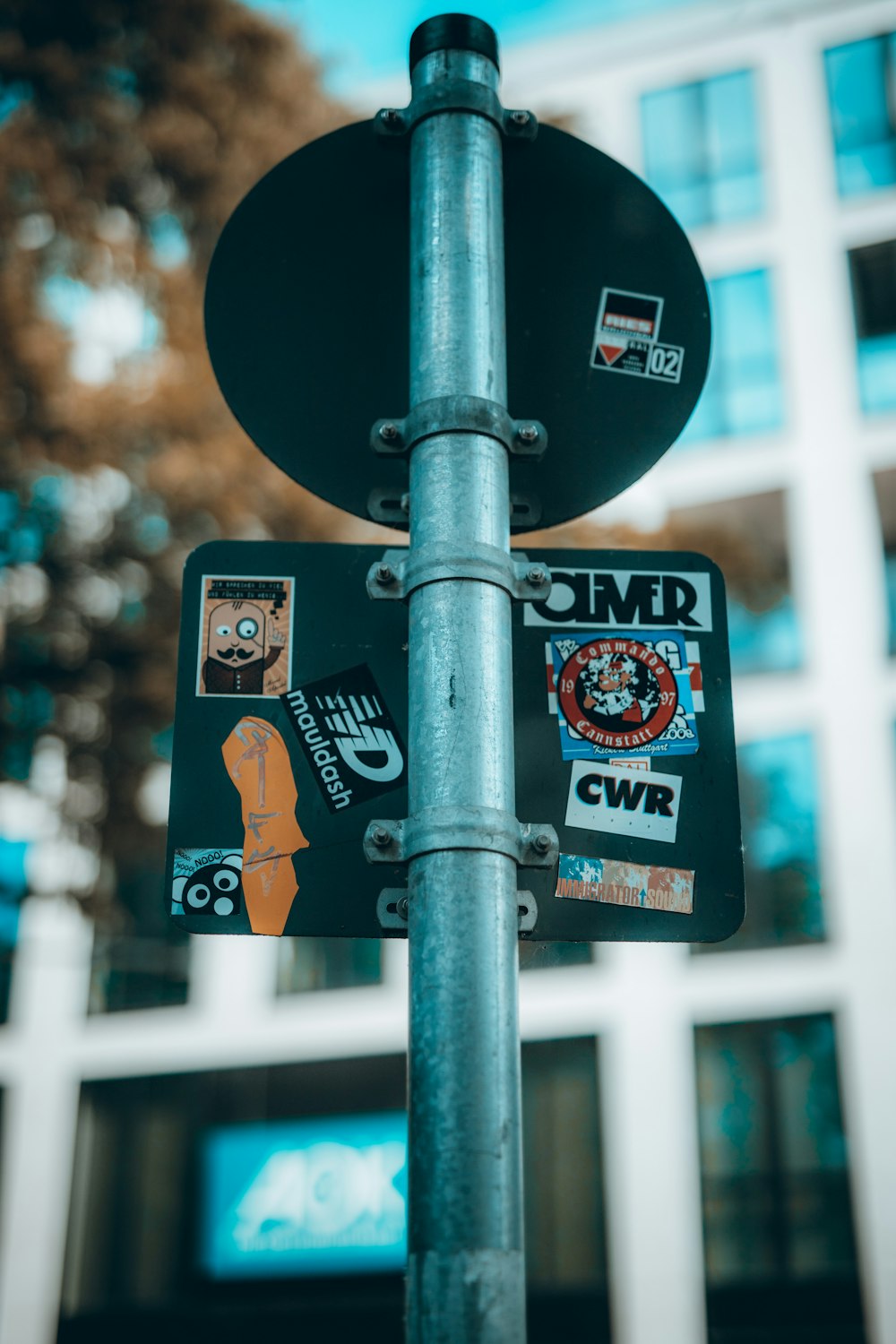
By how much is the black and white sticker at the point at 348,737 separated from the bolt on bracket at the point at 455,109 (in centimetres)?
83

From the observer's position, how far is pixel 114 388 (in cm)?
998

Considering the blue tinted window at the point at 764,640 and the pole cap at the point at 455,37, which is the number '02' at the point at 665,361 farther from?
the blue tinted window at the point at 764,640

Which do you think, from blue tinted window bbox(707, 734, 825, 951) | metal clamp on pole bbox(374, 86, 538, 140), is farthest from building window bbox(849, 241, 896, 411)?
metal clamp on pole bbox(374, 86, 538, 140)

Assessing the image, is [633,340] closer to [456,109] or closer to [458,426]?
[456,109]

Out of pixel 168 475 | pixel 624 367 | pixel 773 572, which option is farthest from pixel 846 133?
pixel 624 367

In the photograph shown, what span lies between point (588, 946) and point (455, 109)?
1663 cm

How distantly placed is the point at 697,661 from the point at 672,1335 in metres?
15.6

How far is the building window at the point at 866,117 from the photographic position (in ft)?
63.2

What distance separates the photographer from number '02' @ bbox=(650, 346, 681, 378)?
7.97 feet

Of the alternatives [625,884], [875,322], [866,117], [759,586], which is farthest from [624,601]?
[866,117]

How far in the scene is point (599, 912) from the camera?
2.08m

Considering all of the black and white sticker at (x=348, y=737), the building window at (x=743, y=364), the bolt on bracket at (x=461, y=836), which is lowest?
the bolt on bracket at (x=461, y=836)

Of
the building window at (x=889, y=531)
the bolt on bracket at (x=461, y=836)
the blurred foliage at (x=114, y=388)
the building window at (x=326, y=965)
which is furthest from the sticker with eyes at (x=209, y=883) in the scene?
the building window at (x=326, y=965)

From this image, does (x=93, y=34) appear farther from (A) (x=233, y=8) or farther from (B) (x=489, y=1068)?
(B) (x=489, y=1068)
